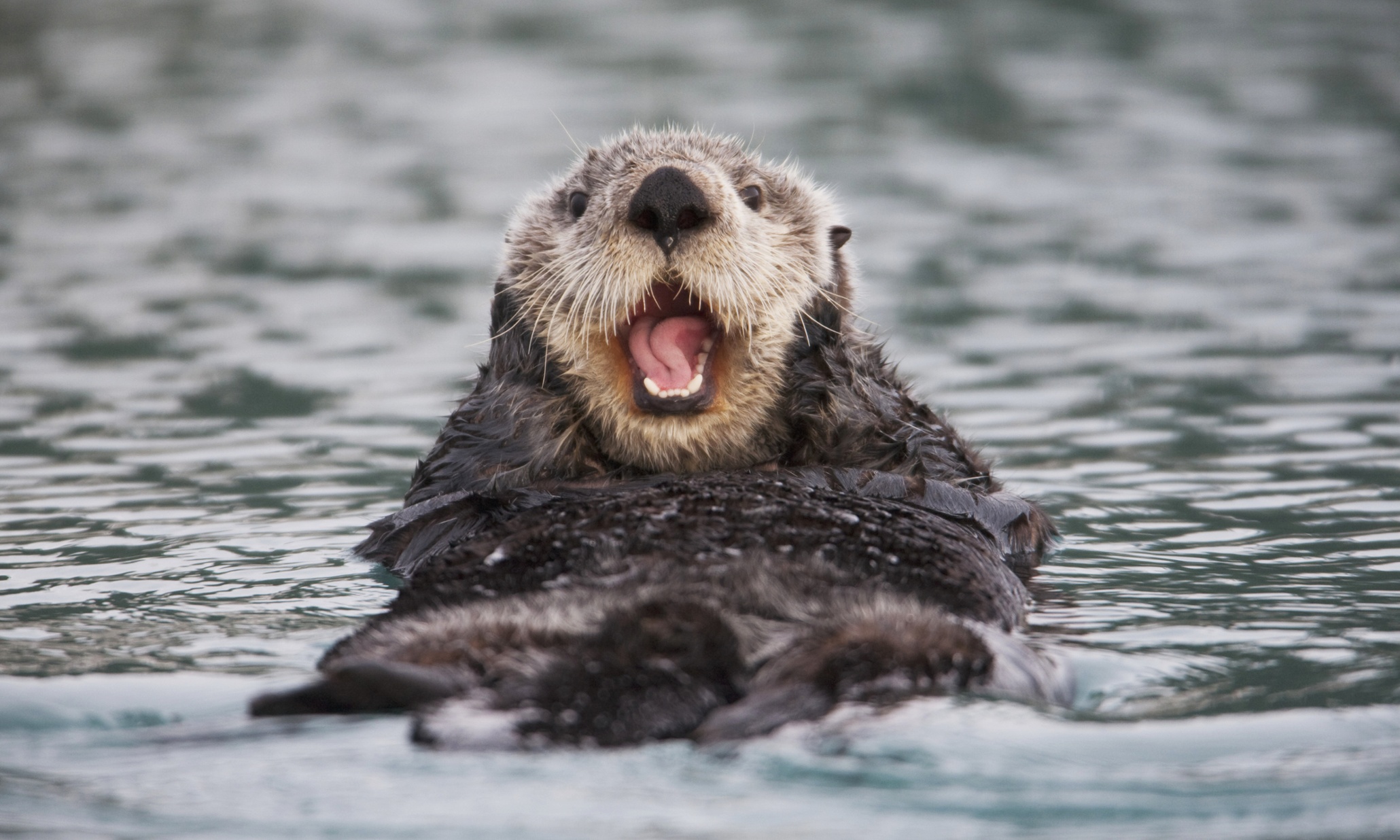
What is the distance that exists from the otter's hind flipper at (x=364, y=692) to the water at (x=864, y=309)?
5 centimetres

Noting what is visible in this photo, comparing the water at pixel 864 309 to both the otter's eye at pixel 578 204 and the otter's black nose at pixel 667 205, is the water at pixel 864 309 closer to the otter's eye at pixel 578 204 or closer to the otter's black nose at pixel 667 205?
the otter's eye at pixel 578 204

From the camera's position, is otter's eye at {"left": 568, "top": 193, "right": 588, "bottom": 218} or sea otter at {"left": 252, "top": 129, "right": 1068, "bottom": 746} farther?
otter's eye at {"left": 568, "top": 193, "right": 588, "bottom": 218}

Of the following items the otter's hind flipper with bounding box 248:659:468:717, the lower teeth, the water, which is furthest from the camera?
the lower teeth

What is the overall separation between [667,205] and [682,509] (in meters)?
0.74

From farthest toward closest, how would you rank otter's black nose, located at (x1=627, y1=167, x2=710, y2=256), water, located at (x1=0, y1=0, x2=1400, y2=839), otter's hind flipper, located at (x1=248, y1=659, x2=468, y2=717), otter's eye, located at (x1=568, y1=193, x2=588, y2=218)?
otter's eye, located at (x1=568, y1=193, x2=588, y2=218)
otter's black nose, located at (x1=627, y1=167, x2=710, y2=256)
otter's hind flipper, located at (x1=248, y1=659, x2=468, y2=717)
water, located at (x1=0, y1=0, x2=1400, y2=839)

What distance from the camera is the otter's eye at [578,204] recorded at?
14.7 feet

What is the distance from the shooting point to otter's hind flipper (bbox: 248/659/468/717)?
2.88m

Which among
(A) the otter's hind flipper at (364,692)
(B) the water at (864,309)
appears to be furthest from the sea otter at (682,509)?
(B) the water at (864,309)

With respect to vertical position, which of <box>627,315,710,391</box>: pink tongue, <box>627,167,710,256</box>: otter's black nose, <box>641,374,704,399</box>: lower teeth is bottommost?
<box>641,374,704,399</box>: lower teeth

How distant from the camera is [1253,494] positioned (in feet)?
17.4

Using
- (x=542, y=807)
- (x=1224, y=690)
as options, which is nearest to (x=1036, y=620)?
(x=1224, y=690)

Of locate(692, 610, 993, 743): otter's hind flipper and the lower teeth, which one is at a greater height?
the lower teeth

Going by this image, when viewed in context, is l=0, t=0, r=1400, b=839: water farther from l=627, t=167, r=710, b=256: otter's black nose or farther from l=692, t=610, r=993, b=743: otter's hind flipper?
l=627, t=167, r=710, b=256: otter's black nose

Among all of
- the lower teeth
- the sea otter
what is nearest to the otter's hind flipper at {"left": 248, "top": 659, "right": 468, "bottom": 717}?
the sea otter
